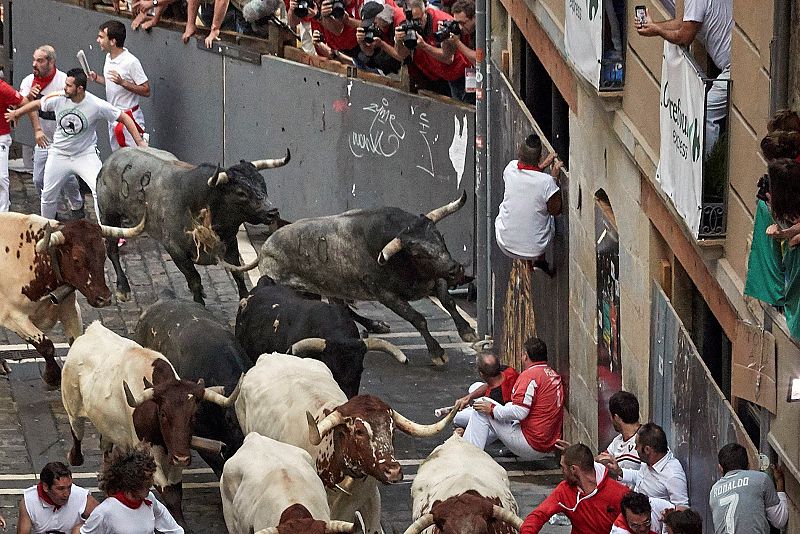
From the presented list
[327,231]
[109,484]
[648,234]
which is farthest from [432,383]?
[109,484]

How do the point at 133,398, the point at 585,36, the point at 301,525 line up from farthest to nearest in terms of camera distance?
the point at 585,36 < the point at 133,398 < the point at 301,525

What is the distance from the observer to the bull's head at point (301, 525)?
9.35 metres

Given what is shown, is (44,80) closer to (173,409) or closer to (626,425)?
(173,409)

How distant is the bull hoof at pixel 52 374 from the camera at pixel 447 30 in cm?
531

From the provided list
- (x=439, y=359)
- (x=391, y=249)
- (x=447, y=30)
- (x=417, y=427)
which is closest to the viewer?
(x=417, y=427)

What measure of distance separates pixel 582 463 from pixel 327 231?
6814 millimetres

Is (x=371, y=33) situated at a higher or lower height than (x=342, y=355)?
higher

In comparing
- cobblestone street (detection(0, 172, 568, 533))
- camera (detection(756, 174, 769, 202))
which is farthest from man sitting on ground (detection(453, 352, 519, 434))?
camera (detection(756, 174, 769, 202))

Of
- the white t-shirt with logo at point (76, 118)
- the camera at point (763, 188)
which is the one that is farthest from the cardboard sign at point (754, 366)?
the white t-shirt with logo at point (76, 118)

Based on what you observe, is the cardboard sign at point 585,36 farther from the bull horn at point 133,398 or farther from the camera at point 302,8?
the camera at point 302,8

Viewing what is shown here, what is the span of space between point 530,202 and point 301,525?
17.7 ft

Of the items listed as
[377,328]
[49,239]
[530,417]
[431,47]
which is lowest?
[377,328]

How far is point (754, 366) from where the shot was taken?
356 inches

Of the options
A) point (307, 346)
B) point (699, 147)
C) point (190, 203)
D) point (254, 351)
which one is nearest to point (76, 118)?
point (190, 203)
